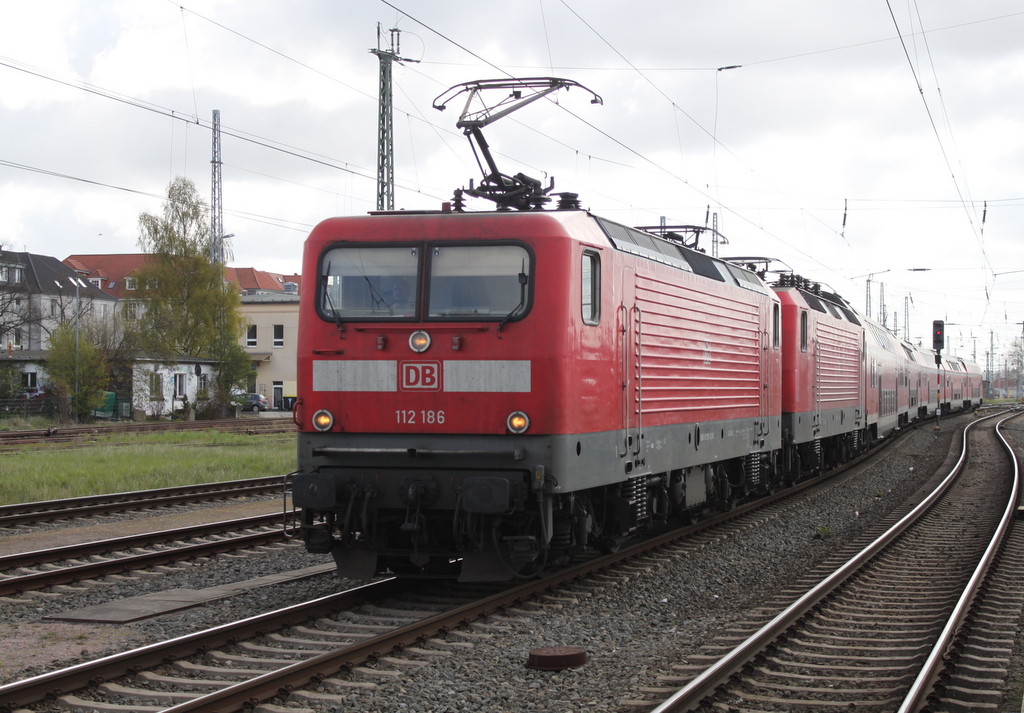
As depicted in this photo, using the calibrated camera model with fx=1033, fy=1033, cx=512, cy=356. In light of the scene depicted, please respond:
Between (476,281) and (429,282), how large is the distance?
15.7 inches

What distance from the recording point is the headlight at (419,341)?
8.59 m

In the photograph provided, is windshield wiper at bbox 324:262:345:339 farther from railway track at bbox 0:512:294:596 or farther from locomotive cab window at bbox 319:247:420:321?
railway track at bbox 0:512:294:596

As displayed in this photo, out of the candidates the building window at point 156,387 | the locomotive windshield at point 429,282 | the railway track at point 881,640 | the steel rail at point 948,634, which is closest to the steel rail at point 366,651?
the railway track at point 881,640

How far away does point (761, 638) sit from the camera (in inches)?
291

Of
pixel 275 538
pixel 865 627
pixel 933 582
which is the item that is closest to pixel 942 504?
pixel 933 582

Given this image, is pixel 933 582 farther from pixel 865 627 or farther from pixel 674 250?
pixel 674 250

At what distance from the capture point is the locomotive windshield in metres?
8.59

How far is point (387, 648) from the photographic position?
22.7ft

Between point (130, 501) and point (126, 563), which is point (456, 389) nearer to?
point (126, 563)

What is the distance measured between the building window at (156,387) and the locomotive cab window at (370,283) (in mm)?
41124

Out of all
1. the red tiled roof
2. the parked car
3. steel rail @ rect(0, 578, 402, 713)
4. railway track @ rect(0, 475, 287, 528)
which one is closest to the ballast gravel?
steel rail @ rect(0, 578, 402, 713)

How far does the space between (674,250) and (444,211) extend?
3965 mm

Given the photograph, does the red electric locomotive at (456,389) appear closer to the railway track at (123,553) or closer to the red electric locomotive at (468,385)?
the red electric locomotive at (468,385)

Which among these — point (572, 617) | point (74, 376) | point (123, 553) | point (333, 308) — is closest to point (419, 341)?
point (333, 308)
